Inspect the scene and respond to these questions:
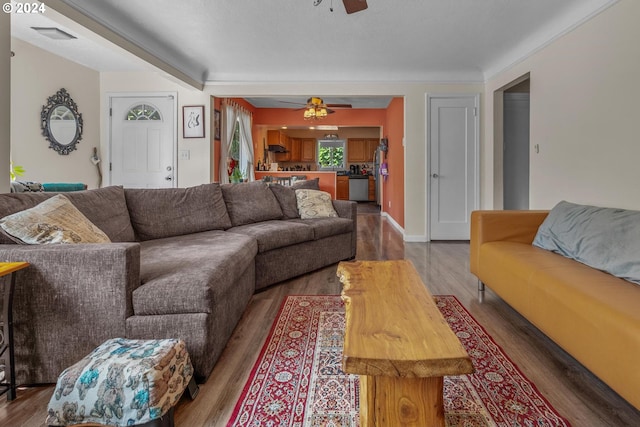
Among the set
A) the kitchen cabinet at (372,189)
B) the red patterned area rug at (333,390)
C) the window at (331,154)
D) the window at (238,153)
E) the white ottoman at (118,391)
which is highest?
the window at (331,154)

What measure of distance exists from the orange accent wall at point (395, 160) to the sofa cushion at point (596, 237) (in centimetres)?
340

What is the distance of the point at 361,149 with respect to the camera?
12.0 metres

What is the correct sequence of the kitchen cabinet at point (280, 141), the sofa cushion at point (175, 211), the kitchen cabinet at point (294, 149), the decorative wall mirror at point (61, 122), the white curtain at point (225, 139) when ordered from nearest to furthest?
the sofa cushion at point (175, 211), the decorative wall mirror at point (61, 122), the white curtain at point (225, 139), the kitchen cabinet at point (280, 141), the kitchen cabinet at point (294, 149)

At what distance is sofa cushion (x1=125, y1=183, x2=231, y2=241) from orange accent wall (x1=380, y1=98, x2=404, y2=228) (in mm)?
3621

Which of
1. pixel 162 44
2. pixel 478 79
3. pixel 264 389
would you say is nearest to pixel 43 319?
pixel 264 389

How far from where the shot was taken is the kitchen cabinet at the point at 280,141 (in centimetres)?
1023

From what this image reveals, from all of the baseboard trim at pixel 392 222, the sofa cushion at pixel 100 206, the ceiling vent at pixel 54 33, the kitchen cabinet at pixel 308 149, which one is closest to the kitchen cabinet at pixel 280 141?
the kitchen cabinet at pixel 308 149

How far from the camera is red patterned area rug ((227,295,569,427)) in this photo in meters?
1.37

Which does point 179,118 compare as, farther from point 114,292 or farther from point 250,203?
point 114,292

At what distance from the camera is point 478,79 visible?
5031 millimetres

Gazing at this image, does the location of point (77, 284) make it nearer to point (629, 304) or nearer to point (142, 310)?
point (142, 310)

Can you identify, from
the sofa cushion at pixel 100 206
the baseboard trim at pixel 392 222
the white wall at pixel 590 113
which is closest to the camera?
the sofa cushion at pixel 100 206

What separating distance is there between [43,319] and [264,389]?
41.6 inches

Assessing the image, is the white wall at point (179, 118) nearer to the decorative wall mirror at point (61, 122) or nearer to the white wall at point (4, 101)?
the decorative wall mirror at point (61, 122)
